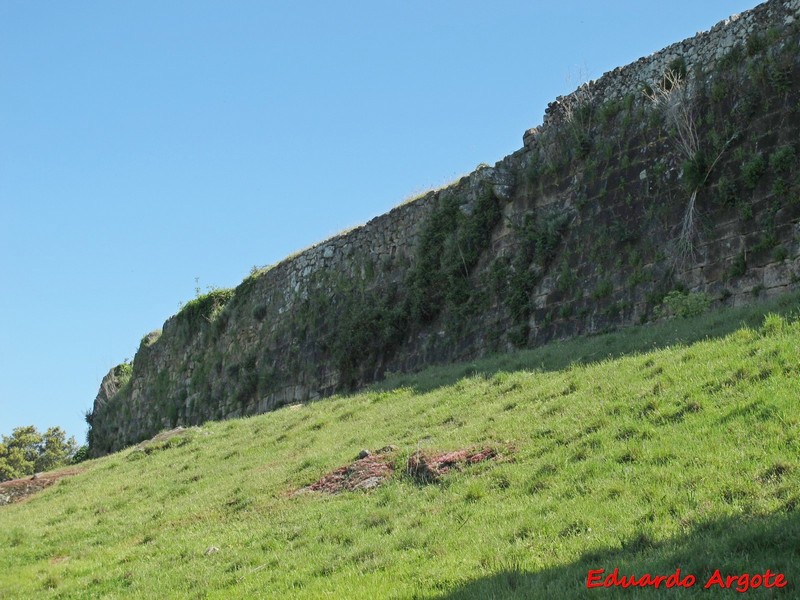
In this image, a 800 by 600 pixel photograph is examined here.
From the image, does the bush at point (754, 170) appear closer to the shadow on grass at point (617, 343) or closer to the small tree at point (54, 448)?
the shadow on grass at point (617, 343)

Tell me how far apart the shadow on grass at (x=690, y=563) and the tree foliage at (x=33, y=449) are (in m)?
43.0

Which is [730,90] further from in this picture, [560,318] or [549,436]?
[549,436]

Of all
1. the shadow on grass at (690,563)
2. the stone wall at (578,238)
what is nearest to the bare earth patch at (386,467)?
the shadow on grass at (690,563)

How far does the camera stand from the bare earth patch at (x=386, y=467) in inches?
407

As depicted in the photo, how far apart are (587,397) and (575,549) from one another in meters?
4.52

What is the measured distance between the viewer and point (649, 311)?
52.3 feet

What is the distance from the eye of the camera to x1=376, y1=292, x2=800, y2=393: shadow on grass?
39.0 ft

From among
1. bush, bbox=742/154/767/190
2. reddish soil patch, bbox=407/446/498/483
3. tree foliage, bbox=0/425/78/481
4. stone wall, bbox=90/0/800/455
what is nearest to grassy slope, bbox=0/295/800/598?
reddish soil patch, bbox=407/446/498/483

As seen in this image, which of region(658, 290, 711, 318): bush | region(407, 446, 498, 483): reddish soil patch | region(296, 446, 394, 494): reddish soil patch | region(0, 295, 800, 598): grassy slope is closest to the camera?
region(0, 295, 800, 598): grassy slope

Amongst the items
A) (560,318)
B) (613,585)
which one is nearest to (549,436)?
(613,585)

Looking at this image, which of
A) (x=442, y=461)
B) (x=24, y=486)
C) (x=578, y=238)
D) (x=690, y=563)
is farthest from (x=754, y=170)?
Result: (x=24, y=486)

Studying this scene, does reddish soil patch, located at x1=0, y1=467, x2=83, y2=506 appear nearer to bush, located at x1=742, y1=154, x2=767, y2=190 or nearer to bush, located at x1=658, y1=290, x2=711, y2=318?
bush, located at x1=658, y1=290, x2=711, y2=318

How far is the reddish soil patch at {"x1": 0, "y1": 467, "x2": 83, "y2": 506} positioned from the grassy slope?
163 inches

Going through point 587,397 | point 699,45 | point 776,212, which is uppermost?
point 699,45
